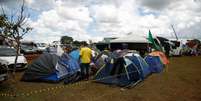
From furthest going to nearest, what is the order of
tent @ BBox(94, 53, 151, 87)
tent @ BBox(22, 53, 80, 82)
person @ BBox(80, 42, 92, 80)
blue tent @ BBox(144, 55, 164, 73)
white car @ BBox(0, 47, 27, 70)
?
blue tent @ BBox(144, 55, 164, 73) < white car @ BBox(0, 47, 27, 70) < person @ BBox(80, 42, 92, 80) < tent @ BBox(22, 53, 80, 82) < tent @ BBox(94, 53, 151, 87)

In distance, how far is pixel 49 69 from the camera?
11.8 meters

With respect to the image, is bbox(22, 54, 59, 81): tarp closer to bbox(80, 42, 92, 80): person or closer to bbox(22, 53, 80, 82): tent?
bbox(22, 53, 80, 82): tent

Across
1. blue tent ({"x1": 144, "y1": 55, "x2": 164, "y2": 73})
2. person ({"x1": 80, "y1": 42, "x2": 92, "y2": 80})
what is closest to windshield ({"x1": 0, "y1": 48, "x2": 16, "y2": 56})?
person ({"x1": 80, "y1": 42, "x2": 92, "y2": 80})

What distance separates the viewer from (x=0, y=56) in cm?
1505

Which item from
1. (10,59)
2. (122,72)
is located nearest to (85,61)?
(122,72)

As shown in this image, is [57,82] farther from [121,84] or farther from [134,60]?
[134,60]

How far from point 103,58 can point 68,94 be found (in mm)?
6077

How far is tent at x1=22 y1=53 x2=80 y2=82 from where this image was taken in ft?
38.5

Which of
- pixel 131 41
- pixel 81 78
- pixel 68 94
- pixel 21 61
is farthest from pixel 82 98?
pixel 131 41

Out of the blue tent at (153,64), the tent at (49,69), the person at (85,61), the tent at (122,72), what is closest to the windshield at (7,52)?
the tent at (49,69)

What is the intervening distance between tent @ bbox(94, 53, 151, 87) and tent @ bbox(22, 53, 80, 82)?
5.10 feet

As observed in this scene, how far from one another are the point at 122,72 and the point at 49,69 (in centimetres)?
322

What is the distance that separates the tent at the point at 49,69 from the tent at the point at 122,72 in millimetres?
1555

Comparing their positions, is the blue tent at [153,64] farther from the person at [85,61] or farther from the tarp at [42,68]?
the tarp at [42,68]
